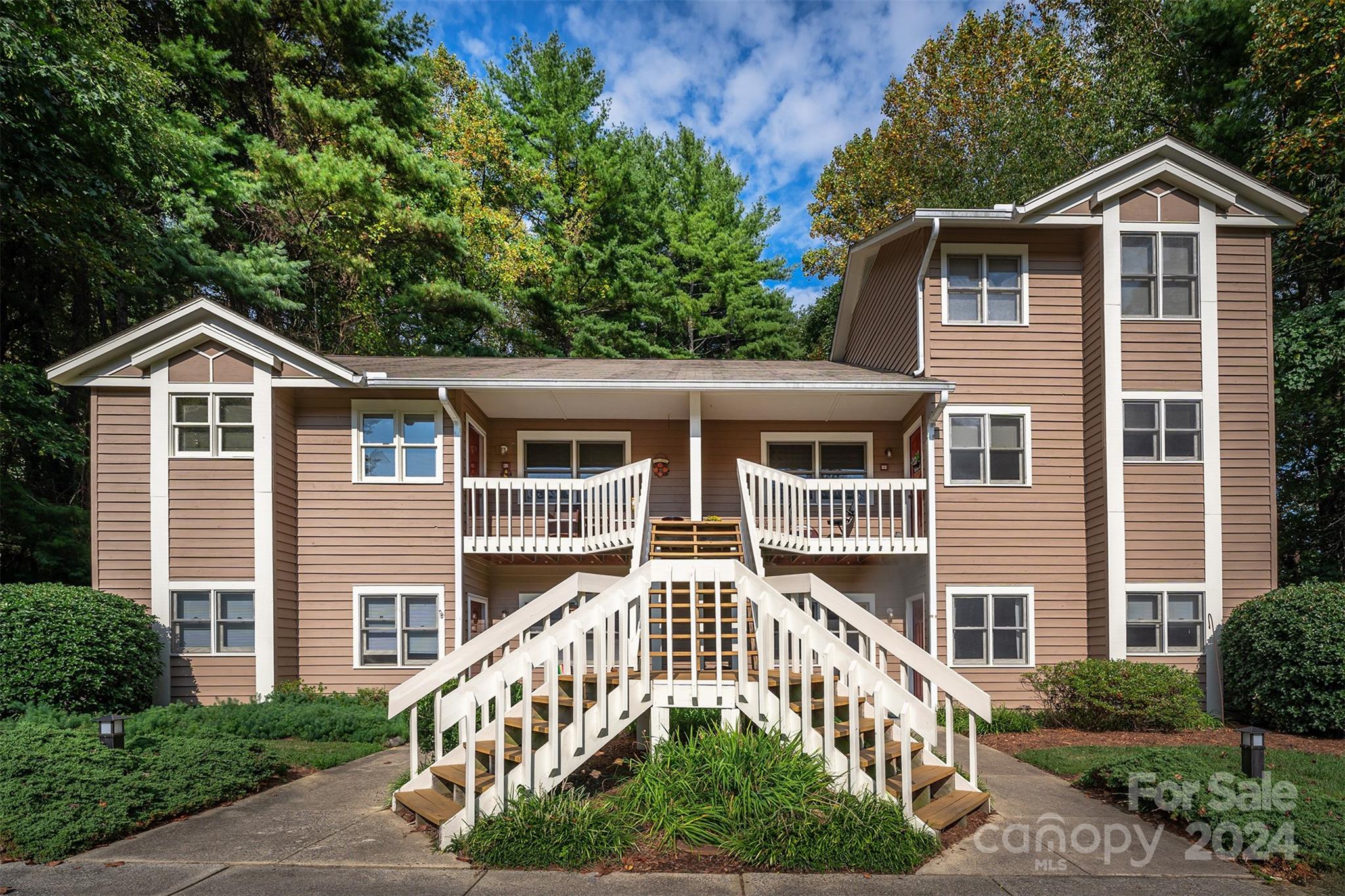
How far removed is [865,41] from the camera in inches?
891

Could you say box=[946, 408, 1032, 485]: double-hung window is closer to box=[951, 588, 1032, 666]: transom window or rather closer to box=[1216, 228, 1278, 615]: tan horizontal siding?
box=[951, 588, 1032, 666]: transom window

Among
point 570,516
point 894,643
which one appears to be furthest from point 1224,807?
point 570,516

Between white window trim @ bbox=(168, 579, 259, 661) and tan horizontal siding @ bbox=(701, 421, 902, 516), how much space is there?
7522 millimetres

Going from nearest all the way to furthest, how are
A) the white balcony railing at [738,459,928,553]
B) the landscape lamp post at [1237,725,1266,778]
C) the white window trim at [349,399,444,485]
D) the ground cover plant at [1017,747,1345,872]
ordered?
the ground cover plant at [1017,747,1345,872] → the landscape lamp post at [1237,725,1266,778] → the white balcony railing at [738,459,928,553] → the white window trim at [349,399,444,485]

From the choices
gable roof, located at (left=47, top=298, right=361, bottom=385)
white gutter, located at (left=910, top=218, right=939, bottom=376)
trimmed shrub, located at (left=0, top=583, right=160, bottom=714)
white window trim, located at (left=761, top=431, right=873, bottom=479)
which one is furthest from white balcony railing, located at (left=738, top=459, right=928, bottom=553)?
trimmed shrub, located at (left=0, top=583, right=160, bottom=714)

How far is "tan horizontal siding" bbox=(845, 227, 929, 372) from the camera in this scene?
43.3 feet

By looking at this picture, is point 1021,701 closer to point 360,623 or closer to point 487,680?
point 487,680

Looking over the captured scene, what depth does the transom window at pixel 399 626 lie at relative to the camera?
12.5m

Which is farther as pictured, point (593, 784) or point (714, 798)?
point (593, 784)

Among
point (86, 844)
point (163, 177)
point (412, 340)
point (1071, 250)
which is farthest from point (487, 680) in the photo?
point (412, 340)

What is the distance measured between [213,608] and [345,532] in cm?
213

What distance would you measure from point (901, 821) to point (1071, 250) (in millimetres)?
10710

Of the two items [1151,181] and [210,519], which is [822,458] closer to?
[1151,181]

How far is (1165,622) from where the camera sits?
11.9 m
